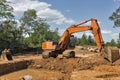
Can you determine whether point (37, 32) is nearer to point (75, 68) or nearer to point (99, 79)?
point (75, 68)

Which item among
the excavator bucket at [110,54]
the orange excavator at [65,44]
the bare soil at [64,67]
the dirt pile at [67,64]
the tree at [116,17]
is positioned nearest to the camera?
the bare soil at [64,67]

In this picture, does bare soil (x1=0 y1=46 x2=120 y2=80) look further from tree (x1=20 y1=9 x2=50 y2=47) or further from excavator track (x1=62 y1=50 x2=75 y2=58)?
tree (x1=20 y1=9 x2=50 y2=47)

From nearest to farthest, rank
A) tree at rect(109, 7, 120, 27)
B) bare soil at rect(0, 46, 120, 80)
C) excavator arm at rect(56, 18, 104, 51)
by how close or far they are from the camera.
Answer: bare soil at rect(0, 46, 120, 80) → excavator arm at rect(56, 18, 104, 51) → tree at rect(109, 7, 120, 27)

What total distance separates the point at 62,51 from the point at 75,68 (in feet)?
20.9

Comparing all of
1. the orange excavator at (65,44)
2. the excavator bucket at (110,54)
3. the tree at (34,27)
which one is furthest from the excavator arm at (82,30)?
the tree at (34,27)

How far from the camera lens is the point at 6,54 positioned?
27094mm

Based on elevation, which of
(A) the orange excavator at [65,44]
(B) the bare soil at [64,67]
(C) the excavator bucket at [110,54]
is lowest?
(B) the bare soil at [64,67]

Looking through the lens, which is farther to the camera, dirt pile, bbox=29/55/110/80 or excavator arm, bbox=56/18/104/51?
excavator arm, bbox=56/18/104/51

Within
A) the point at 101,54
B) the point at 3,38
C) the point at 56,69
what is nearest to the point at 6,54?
the point at 56,69

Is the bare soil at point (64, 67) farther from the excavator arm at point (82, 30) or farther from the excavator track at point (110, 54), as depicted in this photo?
the excavator arm at point (82, 30)

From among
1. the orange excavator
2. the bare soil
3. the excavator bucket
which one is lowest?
the bare soil

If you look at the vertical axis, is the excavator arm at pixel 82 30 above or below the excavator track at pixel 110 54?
above

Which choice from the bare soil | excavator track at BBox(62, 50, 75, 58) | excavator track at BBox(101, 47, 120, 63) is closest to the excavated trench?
the bare soil

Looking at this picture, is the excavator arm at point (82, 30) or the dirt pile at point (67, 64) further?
the excavator arm at point (82, 30)
